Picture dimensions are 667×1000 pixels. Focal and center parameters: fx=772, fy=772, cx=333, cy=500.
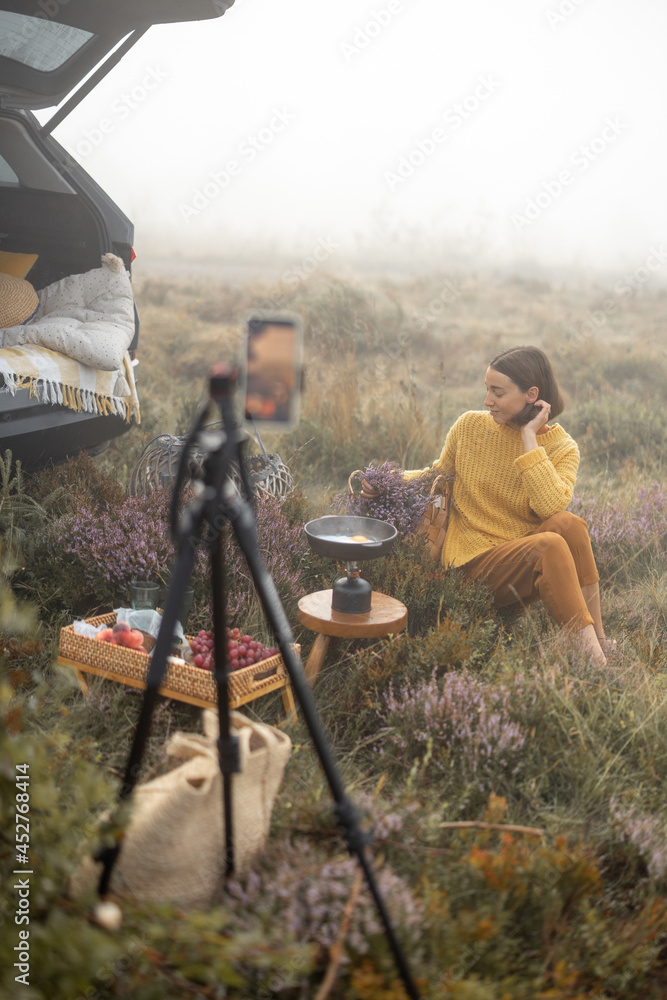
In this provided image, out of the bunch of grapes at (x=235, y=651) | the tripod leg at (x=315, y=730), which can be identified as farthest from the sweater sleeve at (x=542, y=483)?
the tripod leg at (x=315, y=730)

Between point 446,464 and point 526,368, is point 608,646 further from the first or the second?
point 526,368

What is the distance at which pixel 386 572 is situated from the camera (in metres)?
3.79

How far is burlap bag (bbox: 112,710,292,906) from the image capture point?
1785 mm

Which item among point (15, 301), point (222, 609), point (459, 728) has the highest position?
point (222, 609)

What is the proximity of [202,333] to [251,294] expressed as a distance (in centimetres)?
370

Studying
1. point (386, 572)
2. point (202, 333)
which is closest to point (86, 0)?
point (386, 572)

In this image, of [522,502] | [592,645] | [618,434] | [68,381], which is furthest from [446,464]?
[618,434]

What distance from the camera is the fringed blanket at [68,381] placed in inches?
156

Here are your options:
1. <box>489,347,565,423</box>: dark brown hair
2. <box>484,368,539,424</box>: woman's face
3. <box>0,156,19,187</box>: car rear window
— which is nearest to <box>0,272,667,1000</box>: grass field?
<box>484,368,539,424</box>: woman's face

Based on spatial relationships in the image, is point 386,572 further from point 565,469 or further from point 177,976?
point 177,976

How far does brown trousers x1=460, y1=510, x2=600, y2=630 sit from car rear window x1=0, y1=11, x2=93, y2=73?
3.43 meters

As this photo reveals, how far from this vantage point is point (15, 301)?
4648mm

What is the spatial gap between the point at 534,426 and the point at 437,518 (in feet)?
2.37

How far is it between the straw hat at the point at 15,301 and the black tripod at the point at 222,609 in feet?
11.5
